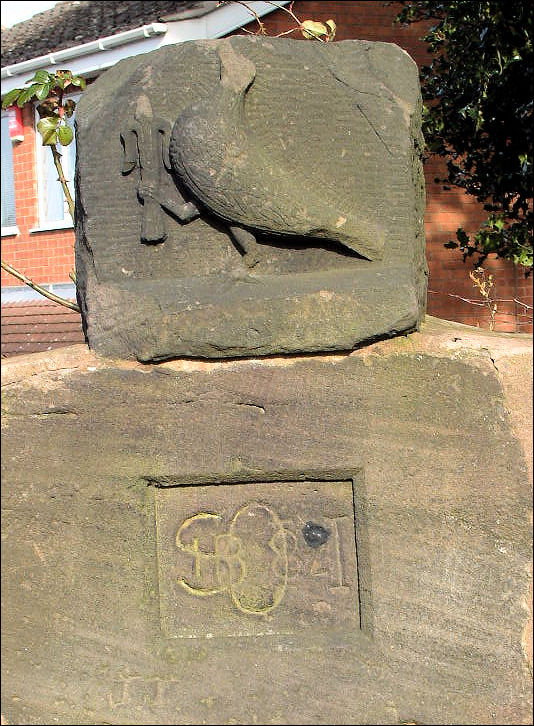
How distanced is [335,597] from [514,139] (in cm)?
275

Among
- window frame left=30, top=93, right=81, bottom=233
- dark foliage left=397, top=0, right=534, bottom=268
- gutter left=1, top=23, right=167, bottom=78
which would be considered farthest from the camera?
window frame left=30, top=93, right=81, bottom=233

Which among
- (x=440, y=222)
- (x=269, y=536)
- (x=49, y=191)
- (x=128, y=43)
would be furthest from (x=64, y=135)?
(x=49, y=191)

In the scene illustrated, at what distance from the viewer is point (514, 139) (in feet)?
13.6

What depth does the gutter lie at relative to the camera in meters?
7.89

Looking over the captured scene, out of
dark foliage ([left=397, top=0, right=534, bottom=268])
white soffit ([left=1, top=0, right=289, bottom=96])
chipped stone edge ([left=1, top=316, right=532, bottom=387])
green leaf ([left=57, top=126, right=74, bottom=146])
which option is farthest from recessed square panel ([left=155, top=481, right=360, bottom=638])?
white soffit ([left=1, top=0, right=289, bottom=96])

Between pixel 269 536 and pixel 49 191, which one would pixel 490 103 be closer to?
pixel 269 536

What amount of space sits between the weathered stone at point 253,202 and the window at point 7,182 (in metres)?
8.23

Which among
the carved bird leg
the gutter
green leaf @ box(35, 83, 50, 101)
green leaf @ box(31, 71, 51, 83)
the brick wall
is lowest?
the brick wall

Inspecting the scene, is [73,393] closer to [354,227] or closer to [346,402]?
[346,402]

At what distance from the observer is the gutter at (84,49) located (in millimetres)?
7895

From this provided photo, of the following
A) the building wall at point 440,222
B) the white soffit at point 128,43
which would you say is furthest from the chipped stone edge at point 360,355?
the white soffit at point 128,43

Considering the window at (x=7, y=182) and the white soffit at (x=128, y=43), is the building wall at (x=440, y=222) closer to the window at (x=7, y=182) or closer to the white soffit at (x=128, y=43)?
the white soffit at (x=128, y=43)

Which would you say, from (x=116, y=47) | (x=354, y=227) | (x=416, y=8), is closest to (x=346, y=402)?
(x=354, y=227)

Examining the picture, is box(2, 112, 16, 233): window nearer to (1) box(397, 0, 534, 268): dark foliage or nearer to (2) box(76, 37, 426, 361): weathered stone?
(1) box(397, 0, 534, 268): dark foliage
